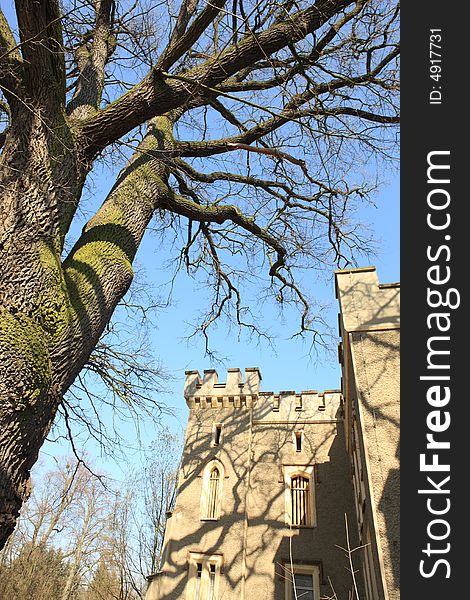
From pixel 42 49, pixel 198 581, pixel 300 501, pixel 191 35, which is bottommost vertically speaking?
pixel 198 581

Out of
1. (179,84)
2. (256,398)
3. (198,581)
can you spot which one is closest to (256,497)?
(198,581)

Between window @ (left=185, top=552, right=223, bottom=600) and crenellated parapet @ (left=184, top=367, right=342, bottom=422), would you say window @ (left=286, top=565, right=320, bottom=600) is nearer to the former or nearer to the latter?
window @ (left=185, top=552, right=223, bottom=600)

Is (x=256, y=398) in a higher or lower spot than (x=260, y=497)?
higher

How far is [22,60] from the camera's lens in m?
3.61

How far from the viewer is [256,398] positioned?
15.6 meters

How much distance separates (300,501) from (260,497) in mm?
1261

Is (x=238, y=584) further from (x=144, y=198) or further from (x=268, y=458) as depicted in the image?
(x=144, y=198)

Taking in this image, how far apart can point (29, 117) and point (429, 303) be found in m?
3.59

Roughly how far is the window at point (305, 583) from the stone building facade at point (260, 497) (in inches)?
1.1

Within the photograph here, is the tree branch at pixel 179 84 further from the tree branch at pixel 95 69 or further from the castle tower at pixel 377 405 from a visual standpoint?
the castle tower at pixel 377 405

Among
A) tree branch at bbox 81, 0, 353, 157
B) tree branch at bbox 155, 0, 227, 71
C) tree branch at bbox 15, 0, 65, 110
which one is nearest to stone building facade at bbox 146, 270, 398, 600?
tree branch at bbox 81, 0, 353, 157

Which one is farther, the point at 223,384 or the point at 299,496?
the point at 223,384

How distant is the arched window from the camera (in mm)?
12878

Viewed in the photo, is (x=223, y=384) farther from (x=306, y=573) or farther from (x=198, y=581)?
(x=306, y=573)
